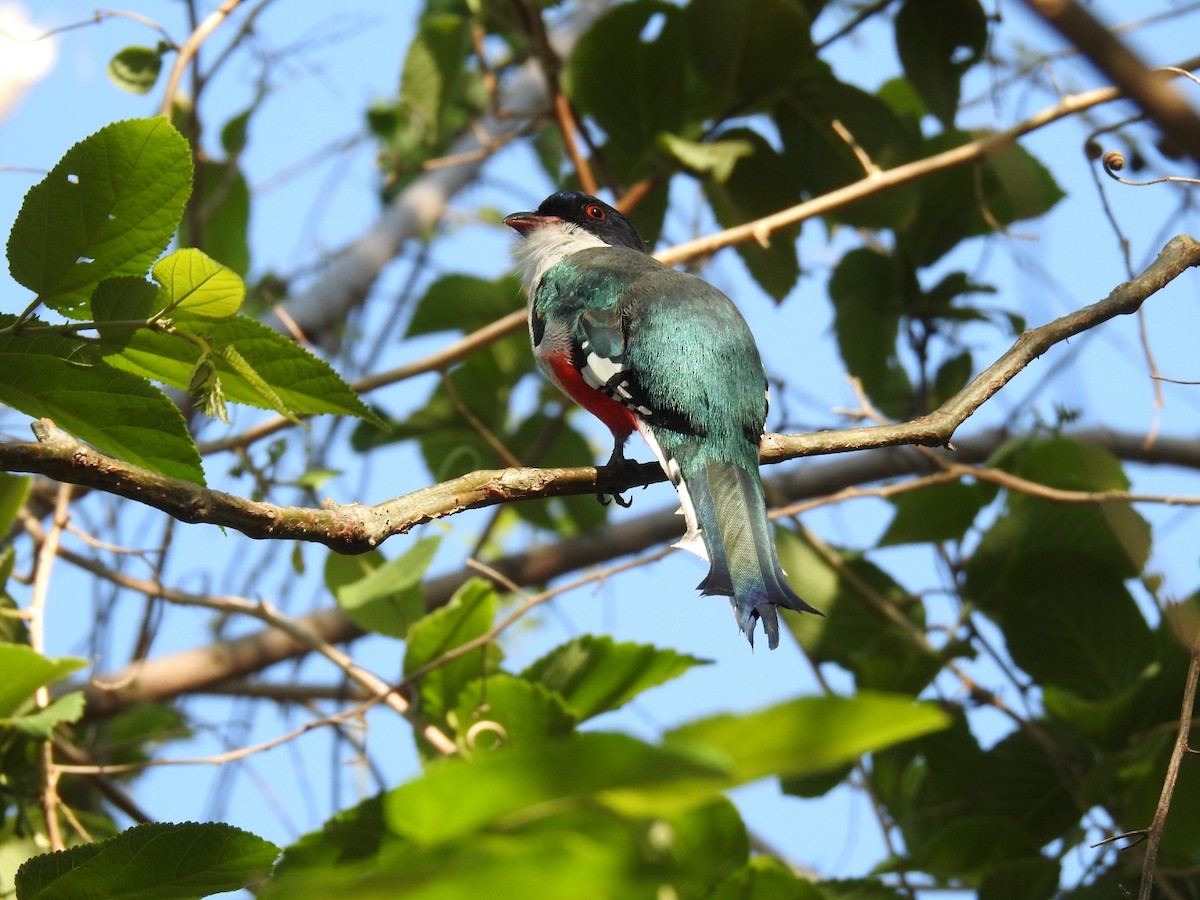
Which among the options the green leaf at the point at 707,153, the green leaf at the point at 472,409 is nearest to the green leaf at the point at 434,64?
the green leaf at the point at 472,409

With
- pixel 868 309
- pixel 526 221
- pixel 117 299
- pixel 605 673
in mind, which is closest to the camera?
pixel 117 299

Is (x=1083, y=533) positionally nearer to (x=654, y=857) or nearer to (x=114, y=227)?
(x=114, y=227)

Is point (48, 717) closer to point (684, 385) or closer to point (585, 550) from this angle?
point (684, 385)

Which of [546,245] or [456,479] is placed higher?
[546,245]

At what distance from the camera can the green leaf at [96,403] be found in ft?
6.50

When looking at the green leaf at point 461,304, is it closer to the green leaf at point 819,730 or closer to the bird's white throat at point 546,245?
the bird's white throat at point 546,245

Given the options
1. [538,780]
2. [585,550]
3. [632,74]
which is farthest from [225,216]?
[538,780]

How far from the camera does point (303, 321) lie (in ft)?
15.5

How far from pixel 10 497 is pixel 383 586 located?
2.97ft

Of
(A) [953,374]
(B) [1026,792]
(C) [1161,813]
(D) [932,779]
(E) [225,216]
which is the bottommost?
(C) [1161,813]

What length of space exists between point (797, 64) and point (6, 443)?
3.07 m

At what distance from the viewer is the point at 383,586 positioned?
315 centimetres

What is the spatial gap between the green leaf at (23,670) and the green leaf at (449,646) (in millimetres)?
1103

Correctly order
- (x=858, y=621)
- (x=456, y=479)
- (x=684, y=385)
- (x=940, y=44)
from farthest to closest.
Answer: (x=940, y=44)
(x=858, y=621)
(x=684, y=385)
(x=456, y=479)
